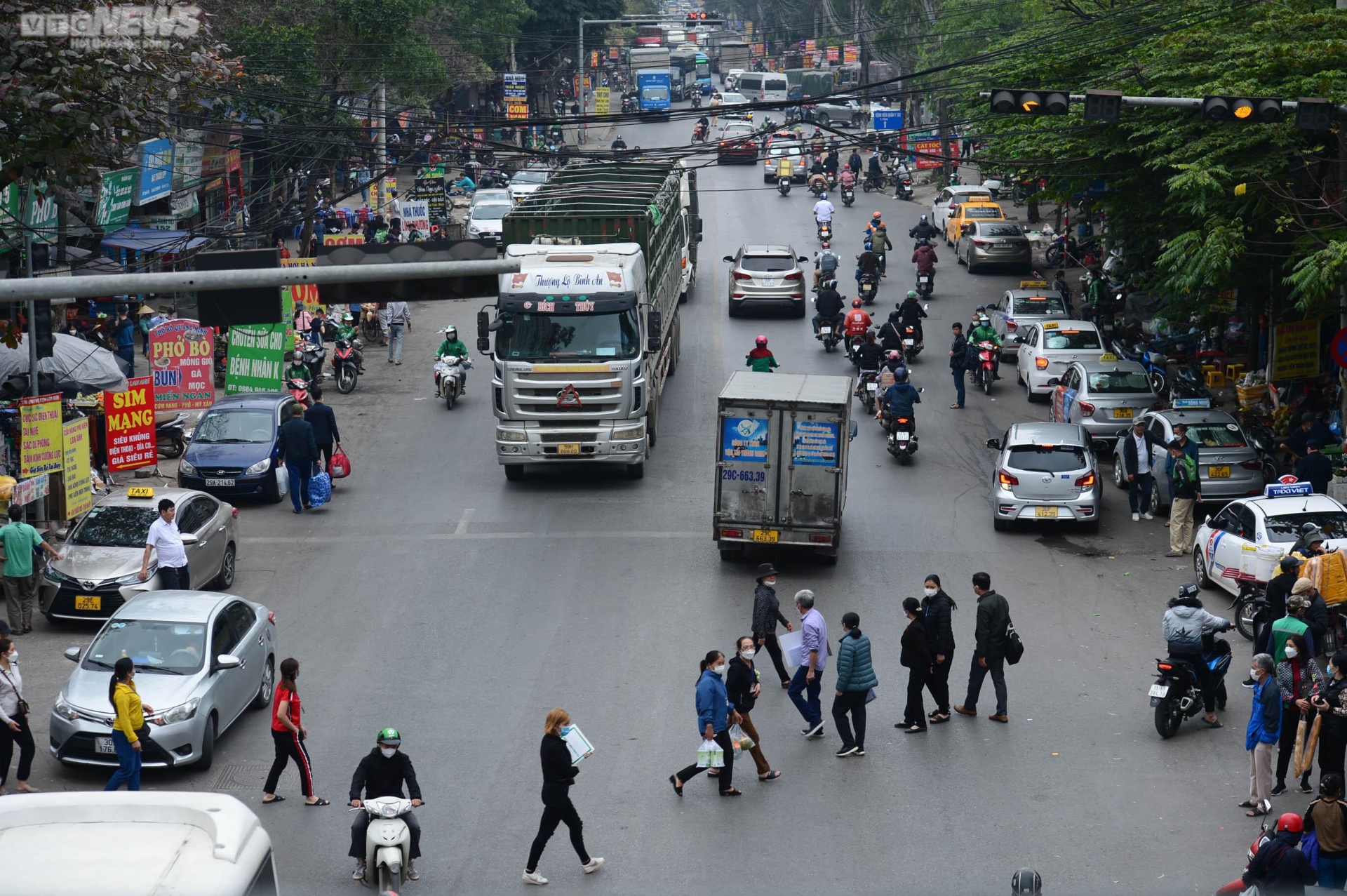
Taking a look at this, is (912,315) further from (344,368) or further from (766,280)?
(344,368)

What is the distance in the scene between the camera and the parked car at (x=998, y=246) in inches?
1710

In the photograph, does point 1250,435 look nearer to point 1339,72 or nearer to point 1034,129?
point 1339,72

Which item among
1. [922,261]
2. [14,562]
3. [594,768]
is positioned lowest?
[594,768]

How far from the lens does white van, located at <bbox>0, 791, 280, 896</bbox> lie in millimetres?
6316

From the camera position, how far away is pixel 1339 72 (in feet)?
74.3

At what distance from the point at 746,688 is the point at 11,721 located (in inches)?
250

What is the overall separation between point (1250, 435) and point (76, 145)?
18.3 meters

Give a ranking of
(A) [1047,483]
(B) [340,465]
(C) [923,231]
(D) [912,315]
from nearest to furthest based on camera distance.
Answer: (A) [1047,483] → (B) [340,465] → (D) [912,315] → (C) [923,231]

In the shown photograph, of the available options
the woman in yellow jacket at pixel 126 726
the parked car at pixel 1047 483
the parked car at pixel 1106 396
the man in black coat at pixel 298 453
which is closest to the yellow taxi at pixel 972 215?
the parked car at pixel 1106 396

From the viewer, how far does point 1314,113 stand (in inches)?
695

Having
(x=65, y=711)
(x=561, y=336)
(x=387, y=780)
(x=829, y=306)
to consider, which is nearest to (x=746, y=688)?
(x=387, y=780)

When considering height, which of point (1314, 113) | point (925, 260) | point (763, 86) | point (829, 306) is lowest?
point (829, 306)

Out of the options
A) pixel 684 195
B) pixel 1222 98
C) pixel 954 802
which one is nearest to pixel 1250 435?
pixel 1222 98

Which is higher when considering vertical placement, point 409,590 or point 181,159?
point 181,159
